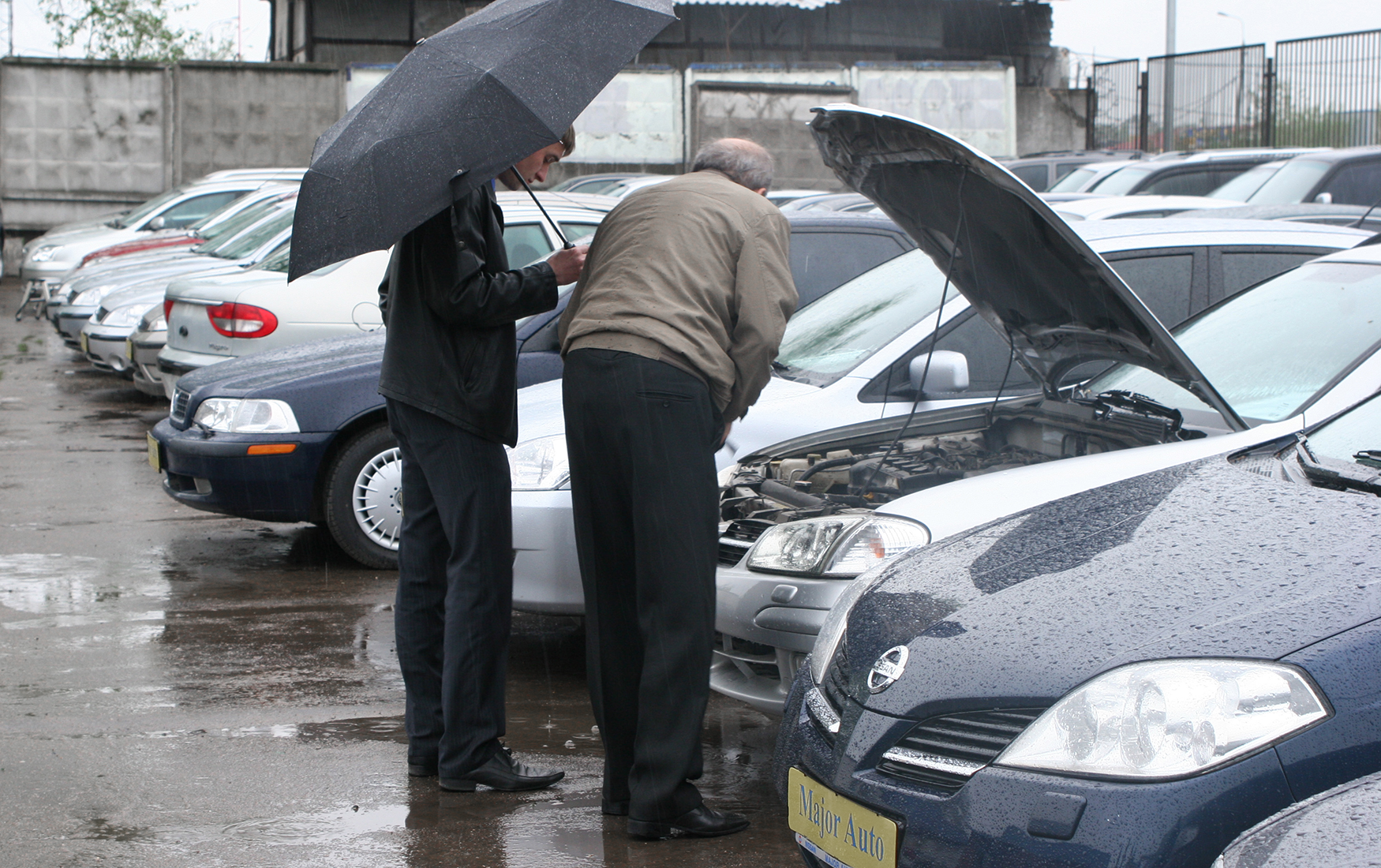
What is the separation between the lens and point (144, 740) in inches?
167

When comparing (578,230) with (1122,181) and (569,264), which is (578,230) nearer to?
(569,264)

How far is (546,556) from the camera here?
4.64 metres

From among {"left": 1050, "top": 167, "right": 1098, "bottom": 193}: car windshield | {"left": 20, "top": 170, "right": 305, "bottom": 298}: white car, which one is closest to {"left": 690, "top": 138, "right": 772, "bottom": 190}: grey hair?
{"left": 1050, "top": 167, "right": 1098, "bottom": 193}: car windshield

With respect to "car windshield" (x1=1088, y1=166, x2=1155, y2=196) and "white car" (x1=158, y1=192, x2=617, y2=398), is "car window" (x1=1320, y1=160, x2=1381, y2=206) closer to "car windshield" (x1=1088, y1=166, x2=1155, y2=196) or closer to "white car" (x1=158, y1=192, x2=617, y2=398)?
"car windshield" (x1=1088, y1=166, x2=1155, y2=196)

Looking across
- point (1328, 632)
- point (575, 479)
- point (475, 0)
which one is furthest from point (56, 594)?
point (475, 0)

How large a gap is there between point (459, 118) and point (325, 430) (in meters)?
3.14

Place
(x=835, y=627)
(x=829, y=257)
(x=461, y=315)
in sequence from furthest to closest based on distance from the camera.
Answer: (x=829, y=257)
(x=461, y=315)
(x=835, y=627)

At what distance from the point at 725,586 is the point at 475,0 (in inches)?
1090

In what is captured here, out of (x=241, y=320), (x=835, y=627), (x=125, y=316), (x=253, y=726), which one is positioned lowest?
(x=253, y=726)

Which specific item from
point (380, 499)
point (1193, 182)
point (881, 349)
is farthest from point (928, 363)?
point (1193, 182)

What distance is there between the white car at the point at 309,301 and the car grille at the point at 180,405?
4.19ft

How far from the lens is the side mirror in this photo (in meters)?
4.51

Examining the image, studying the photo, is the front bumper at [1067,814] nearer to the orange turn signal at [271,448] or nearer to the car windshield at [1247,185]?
the orange turn signal at [271,448]

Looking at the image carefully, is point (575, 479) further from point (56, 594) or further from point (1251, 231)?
point (56, 594)
